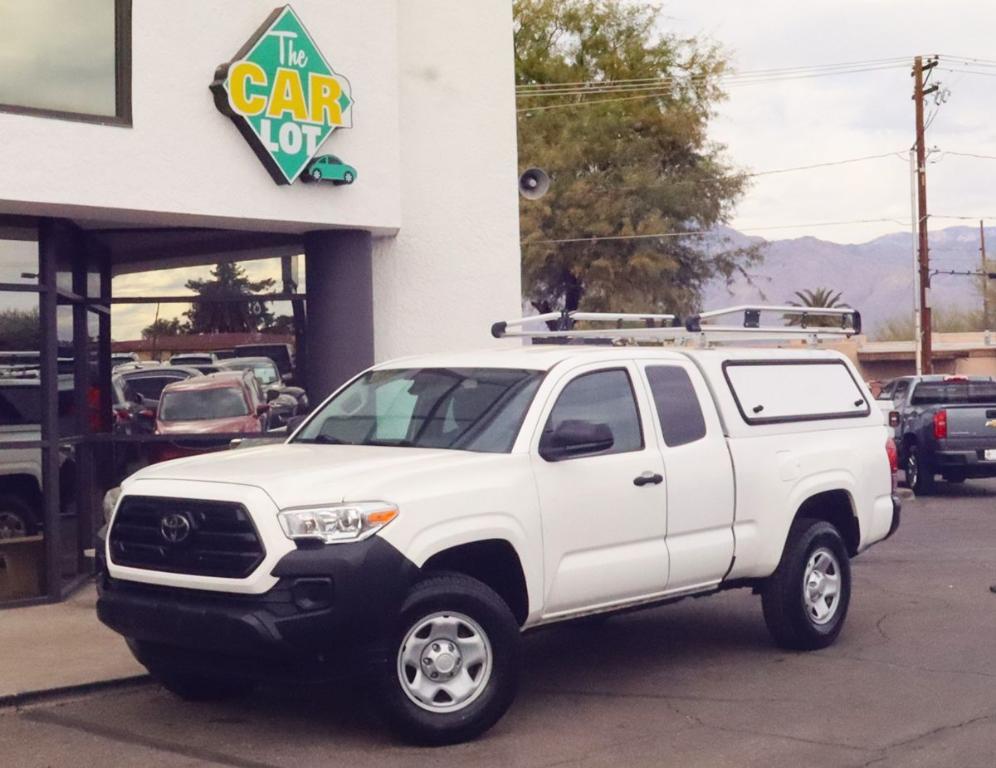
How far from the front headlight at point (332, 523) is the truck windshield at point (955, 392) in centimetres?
1663

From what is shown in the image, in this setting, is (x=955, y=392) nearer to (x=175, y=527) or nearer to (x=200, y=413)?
(x=200, y=413)

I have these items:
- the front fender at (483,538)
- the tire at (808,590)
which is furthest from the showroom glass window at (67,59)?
the tire at (808,590)

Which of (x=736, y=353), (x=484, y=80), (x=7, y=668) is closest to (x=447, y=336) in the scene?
(x=484, y=80)

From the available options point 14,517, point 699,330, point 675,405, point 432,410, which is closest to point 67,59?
point 14,517

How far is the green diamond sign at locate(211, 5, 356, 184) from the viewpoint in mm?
11711

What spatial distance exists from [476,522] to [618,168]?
3489 centimetres

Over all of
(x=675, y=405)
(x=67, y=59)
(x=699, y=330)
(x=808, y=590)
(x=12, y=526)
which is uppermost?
(x=67, y=59)

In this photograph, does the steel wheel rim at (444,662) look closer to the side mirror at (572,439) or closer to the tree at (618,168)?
the side mirror at (572,439)

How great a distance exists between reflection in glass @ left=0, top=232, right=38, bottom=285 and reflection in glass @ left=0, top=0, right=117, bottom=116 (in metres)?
1.07

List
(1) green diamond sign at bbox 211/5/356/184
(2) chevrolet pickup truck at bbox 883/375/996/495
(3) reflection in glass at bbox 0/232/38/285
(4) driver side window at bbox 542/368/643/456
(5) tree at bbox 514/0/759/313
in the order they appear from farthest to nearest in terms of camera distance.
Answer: (5) tree at bbox 514/0/759/313, (2) chevrolet pickup truck at bbox 883/375/996/495, (1) green diamond sign at bbox 211/5/356/184, (3) reflection in glass at bbox 0/232/38/285, (4) driver side window at bbox 542/368/643/456

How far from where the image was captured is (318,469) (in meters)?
7.05

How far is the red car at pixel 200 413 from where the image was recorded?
42.5ft

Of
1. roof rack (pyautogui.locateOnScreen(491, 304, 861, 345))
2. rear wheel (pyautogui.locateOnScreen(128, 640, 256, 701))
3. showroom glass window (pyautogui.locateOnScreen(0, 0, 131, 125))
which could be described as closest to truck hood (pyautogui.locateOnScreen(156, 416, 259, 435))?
showroom glass window (pyautogui.locateOnScreen(0, 0, 131, 125))

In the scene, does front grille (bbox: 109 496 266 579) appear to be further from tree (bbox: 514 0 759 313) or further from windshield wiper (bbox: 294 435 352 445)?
tree (bbox: 514 0 759 313)
